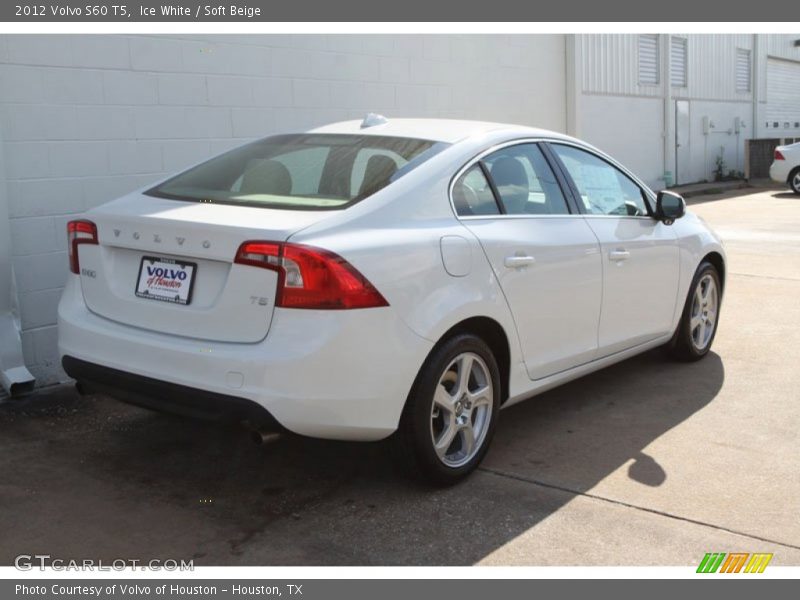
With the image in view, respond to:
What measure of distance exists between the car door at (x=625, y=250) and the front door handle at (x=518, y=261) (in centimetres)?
74

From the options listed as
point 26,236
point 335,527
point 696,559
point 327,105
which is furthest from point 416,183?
point 327,105

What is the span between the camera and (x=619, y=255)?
5.29m

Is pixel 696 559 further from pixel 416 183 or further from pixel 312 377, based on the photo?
pixel 416 183

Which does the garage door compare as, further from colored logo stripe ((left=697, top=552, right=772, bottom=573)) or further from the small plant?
colored logo stripe ((left=697, top=552, right=772, bottom=573))

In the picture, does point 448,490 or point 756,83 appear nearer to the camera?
point 448,490

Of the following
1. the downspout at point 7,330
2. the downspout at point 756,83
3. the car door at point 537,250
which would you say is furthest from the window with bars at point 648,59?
the downspout at point 7,330

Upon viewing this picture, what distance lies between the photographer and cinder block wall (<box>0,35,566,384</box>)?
19.7 ft

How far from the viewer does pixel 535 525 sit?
3.94 meters

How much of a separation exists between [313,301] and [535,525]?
129 centimetres

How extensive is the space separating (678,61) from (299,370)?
19.0 metres

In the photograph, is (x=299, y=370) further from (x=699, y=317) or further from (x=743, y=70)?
(x=743, y=70)

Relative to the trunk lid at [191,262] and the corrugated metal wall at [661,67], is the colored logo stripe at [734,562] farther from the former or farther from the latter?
the corrugated metal wall at [661,67]

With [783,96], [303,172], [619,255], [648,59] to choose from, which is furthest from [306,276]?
[783,96]
